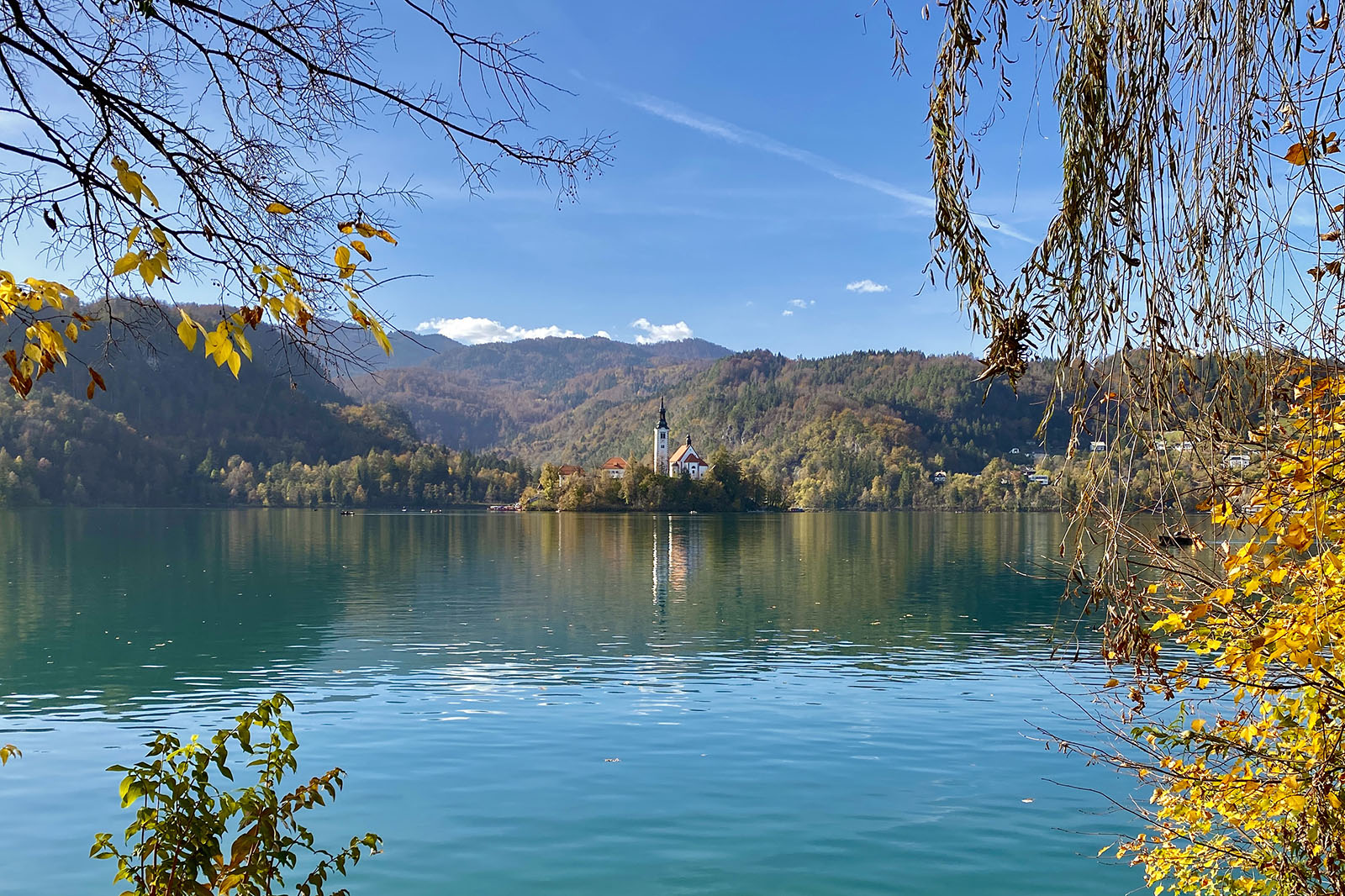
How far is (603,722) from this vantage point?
1423 centimetres

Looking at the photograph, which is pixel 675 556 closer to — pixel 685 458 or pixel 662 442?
pixel 685 458

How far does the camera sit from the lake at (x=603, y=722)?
892cm

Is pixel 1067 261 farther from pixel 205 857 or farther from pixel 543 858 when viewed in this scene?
pixel 543 858

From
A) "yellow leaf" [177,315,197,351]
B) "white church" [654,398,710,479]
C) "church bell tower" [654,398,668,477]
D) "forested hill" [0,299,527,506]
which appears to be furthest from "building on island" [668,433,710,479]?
"yellow leaf" [177,315,197,351]

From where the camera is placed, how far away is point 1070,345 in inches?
112

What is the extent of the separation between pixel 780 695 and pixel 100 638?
1573cm

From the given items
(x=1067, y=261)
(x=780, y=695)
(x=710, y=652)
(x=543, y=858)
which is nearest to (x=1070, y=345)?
(x=1067, y=261)

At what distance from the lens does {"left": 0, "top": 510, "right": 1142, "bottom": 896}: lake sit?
892cm

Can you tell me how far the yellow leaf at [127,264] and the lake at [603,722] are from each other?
649 cm

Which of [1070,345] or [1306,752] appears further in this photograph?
[1306,752]

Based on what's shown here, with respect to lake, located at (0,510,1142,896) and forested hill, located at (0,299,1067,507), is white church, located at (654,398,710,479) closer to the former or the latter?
forested hill, located at (0,299,1067,507)

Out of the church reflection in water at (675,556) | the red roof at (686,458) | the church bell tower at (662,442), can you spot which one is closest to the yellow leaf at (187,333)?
the church reflection in water at (675,556)

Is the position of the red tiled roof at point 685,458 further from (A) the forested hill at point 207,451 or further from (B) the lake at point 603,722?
(B) the lake at point 603,722

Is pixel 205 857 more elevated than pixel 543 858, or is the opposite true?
pixel 205 857
